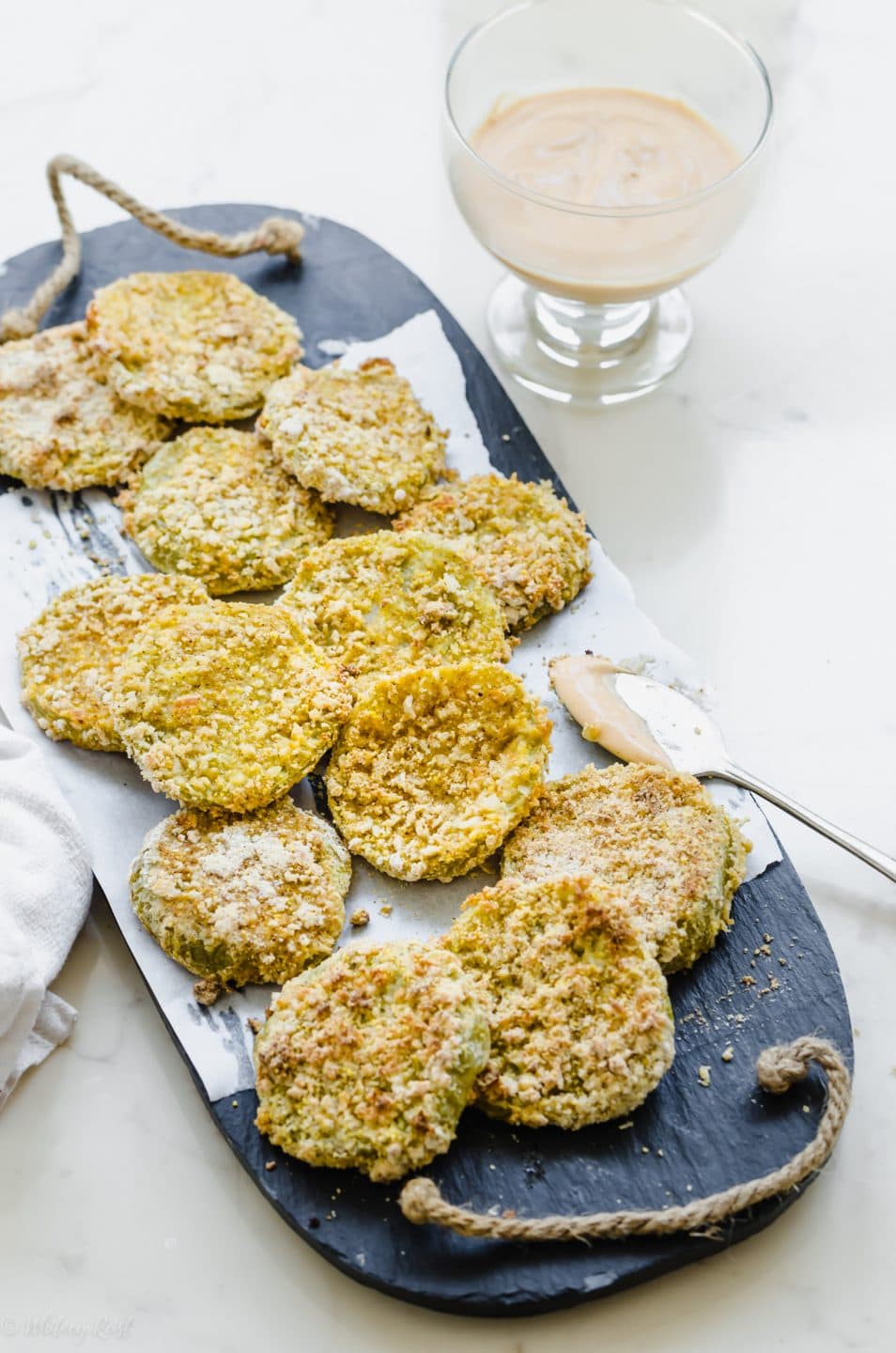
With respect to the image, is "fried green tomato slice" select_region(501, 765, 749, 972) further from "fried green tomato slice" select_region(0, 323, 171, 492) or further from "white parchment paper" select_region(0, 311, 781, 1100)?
"fried green tomato slice" select_region(0, 323, 171, 492)

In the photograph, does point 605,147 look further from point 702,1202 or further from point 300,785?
point 702,1202

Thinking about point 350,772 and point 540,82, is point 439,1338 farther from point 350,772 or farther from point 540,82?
point 540,82

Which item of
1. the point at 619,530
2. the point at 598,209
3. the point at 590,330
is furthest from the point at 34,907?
the point at 590,330

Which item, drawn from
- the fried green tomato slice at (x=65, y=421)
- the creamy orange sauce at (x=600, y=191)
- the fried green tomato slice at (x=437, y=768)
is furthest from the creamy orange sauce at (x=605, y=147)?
the fried green tomato slice at (x=437, y=768)

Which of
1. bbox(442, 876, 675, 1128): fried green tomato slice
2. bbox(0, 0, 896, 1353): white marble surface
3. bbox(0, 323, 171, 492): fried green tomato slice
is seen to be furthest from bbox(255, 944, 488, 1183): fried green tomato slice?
bbox(0, 323, 171, 492): fried green tomato slice

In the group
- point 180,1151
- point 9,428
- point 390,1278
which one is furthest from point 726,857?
point 9,428

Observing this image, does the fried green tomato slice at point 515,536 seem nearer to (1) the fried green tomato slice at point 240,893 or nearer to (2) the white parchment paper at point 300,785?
(2) the white parchment paper at point 300,785
